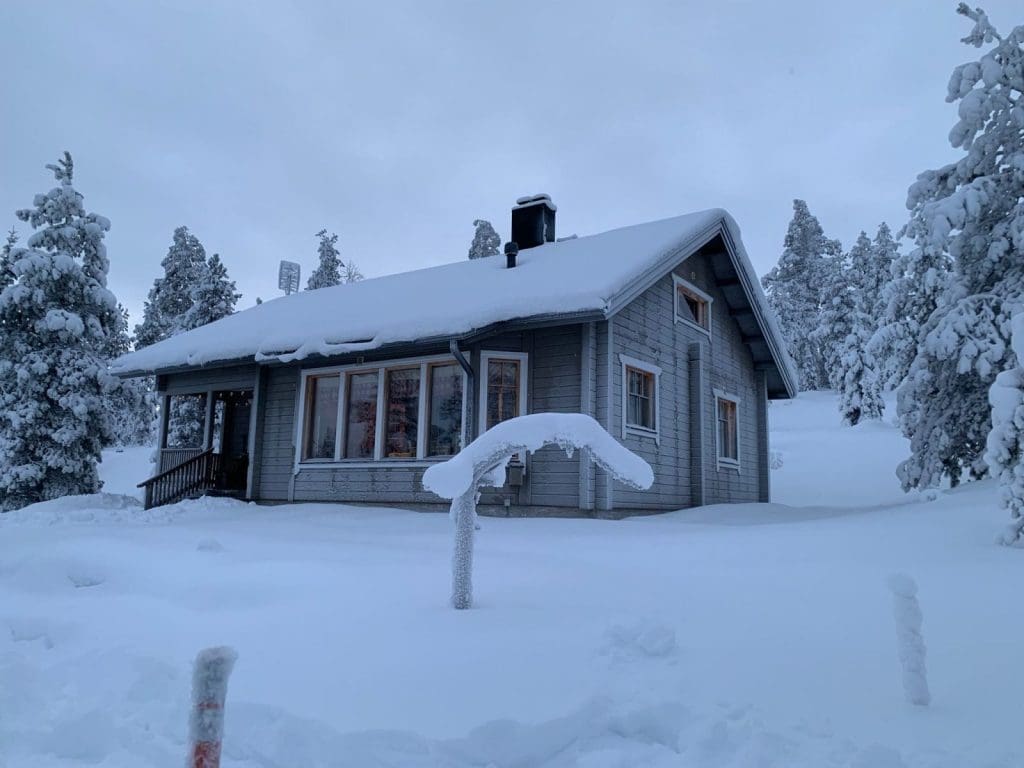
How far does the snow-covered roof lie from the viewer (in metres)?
10.9

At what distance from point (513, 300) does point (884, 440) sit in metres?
24.3

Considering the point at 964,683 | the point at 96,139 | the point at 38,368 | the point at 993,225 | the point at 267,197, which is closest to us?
the point at 964,683

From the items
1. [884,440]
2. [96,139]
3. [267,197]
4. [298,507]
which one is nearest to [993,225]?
[298,507]

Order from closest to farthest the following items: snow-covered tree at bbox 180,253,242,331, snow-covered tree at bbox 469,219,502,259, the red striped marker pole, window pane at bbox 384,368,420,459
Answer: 1. the red striped marker pole
2. window pane at bbox 384,368,420,459
3. snow-covered tree at bbox 180,253,242,331
4. snow-covered tree at bbox 469,219,502,259

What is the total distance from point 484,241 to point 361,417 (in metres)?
32.4

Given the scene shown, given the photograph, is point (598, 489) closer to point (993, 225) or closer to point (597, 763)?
point (993, 225)

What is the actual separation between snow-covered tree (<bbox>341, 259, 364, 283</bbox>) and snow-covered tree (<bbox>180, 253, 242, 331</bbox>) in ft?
67.4

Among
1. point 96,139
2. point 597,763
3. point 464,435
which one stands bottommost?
point 597,763

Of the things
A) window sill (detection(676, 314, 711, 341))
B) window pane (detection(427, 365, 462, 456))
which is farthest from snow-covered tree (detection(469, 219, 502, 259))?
window pane (detection(427, 365, 462, 456))

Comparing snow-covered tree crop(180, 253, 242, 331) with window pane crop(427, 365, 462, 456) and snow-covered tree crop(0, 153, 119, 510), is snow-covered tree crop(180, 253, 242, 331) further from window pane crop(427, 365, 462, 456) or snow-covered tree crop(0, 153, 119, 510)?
window pane crop(427, 365, 462, 456)

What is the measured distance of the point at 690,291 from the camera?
1487 centimetres

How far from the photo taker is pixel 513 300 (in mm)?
11016

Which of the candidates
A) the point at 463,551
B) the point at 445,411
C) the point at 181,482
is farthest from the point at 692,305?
the point at 463,551

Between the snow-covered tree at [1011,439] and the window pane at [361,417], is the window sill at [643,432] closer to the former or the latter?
the window pane at [361,417]
